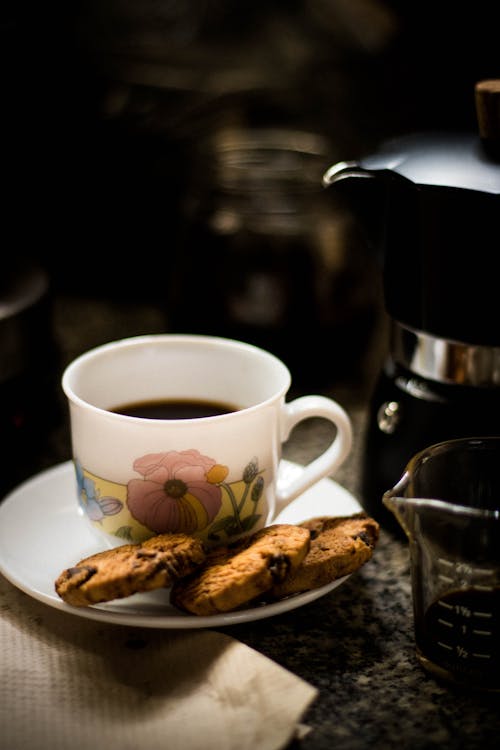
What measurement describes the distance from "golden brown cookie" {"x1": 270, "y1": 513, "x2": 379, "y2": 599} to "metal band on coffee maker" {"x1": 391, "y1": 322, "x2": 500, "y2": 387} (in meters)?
0.12

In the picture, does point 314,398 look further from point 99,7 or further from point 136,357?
point 99,7

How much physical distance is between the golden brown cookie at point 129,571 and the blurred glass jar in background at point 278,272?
38cm

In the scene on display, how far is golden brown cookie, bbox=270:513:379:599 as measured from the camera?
0.62 m

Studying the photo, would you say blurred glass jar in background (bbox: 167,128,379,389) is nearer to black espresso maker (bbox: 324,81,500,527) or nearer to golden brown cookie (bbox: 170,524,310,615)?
black espresso maker (bbox: 324,81,500,527)

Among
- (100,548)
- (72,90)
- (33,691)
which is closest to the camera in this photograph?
(33,691)

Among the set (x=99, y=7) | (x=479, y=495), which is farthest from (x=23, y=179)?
(x=479, y=495)

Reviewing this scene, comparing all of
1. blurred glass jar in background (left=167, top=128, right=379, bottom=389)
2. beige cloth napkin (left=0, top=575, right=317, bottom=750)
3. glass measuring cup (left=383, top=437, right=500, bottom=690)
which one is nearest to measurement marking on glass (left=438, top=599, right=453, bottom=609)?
glass measuring cup (left=383, top=437, right=500, bottom=690)

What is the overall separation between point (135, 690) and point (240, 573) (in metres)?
0.09

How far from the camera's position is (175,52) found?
115cm

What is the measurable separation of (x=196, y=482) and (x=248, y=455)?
1.7 inches

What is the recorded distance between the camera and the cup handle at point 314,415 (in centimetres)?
70

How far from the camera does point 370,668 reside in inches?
24.4

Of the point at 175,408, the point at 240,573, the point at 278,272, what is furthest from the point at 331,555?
the point at 278,272

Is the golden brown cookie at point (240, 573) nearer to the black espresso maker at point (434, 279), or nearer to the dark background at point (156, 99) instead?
the black espresso maker at point (434, 279)
